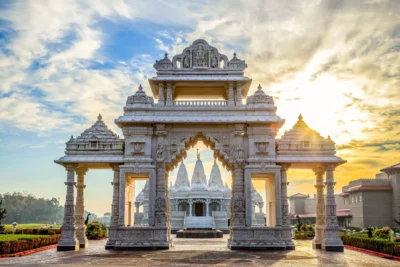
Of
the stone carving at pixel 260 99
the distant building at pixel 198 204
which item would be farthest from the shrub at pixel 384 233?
the distant building at pixel 198 204

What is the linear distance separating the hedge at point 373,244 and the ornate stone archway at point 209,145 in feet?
5.12

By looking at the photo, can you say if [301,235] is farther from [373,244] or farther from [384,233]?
[373,244]

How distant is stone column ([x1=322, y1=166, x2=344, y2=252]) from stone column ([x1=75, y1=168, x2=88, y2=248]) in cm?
1393

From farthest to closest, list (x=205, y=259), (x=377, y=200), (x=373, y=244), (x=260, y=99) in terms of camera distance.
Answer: (x=377, y=200) < (x=260, y=99) < (x=373, y=244) < (x=205, y=259)

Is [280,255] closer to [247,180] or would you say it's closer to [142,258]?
[247,180]

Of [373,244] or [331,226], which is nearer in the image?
[373,244]

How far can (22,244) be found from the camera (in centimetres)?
2152

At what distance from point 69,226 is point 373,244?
1628 centimetres

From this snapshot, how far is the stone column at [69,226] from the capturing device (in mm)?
23109

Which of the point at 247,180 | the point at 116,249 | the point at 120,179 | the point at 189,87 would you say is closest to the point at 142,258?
the point at 116,249

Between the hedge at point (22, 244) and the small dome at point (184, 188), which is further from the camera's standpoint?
the small dome at point (184, 188)

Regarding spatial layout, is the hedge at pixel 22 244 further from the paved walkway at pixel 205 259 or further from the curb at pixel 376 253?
the curb at pixel 376 253

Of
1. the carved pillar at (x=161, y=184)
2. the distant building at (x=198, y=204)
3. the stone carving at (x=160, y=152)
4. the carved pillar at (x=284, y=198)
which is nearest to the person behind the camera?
the carved pillar at (x=284, y=198)

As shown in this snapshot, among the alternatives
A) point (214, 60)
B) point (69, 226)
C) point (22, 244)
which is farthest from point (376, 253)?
point (22, 244)
